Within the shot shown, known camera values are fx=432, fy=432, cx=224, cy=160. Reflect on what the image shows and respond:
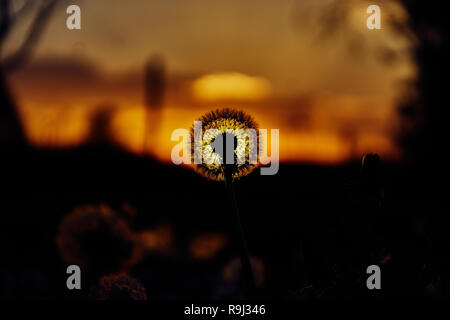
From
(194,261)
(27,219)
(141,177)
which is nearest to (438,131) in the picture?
(141,177)

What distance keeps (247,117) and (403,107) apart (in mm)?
6425

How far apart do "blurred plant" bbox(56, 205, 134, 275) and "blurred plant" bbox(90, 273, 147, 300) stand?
0.51 m

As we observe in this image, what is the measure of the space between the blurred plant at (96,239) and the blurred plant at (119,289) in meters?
0.51

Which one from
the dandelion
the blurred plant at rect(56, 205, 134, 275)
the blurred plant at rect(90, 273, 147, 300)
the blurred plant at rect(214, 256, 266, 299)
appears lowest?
the blurred plant at rect(214, 256, 266, 299)

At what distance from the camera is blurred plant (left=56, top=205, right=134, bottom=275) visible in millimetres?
1874

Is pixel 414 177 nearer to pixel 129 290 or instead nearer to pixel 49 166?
pixel 49 166

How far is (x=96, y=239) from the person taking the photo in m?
1.97

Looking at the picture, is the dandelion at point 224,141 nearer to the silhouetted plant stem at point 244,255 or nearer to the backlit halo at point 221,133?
the backlit halo at point 221,133

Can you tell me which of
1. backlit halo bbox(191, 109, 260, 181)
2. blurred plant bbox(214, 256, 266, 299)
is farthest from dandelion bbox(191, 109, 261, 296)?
blurred plant bbox(214, 256, 266, 299)

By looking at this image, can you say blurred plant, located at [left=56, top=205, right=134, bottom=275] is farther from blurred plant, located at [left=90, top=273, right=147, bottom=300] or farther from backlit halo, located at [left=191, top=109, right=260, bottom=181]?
backlit halo, located at [left=191, top=109, right=260, bottom=181]

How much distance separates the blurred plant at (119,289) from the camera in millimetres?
1274

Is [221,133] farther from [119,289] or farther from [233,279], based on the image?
[233,279]

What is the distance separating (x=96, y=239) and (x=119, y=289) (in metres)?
0.74

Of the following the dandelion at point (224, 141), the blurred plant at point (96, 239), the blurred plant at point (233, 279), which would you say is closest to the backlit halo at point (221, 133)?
the dandelion at point (224, 141)
